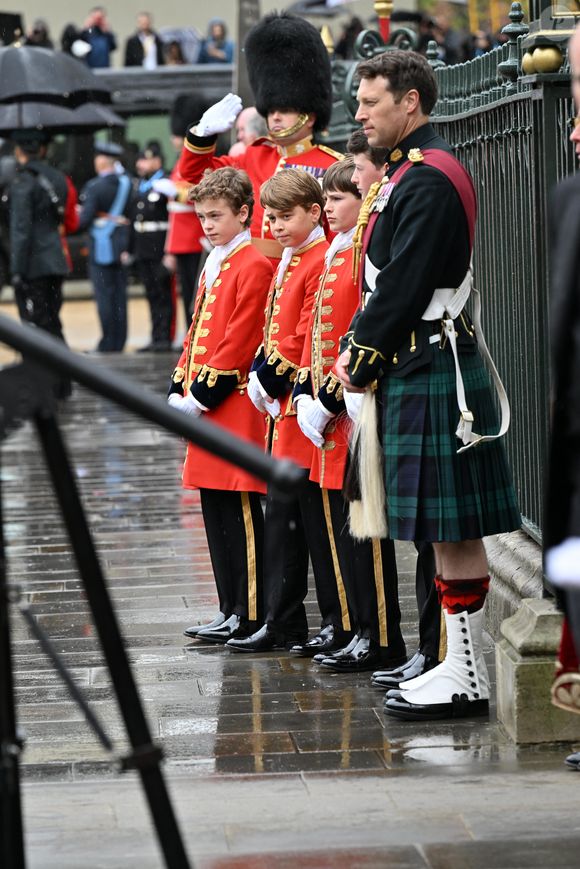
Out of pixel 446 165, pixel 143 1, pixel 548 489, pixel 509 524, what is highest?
pixel 143 1

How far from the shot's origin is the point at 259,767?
4609 mm

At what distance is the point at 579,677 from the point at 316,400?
7.65ft

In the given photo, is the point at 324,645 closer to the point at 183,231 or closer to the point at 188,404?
the point at 188,404

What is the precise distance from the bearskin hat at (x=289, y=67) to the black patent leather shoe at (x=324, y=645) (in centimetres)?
249

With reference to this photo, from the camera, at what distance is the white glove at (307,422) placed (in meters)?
5.65

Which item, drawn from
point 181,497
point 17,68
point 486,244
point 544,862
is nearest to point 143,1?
point 17,68

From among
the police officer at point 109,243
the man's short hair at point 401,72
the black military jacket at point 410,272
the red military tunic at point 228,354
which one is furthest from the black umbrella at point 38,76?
the black military jacket at point 410,272

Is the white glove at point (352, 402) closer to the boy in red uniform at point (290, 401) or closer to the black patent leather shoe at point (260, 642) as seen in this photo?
the boy in red uniform at point (290, 401)

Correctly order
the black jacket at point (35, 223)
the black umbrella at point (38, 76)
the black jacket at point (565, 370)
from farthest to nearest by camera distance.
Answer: the black jacket at point (35, 223) → the black umbrella at point (38, 76) → the black jacket at point (565, 370)

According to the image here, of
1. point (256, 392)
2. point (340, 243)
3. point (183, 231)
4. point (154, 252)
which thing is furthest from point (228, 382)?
point (154, 252)

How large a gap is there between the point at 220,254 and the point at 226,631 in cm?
137

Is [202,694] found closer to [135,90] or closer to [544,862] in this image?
[544,862]

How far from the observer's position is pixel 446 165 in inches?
194

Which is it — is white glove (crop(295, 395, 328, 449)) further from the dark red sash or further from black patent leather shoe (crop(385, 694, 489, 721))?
black patent leather shoe (crop(385, 694, 489, 721))
